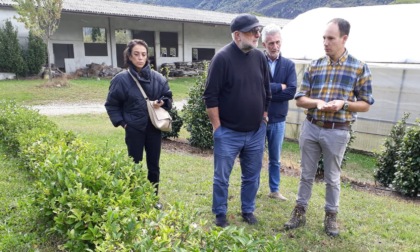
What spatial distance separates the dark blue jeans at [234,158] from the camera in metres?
3.50

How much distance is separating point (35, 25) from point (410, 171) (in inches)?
653

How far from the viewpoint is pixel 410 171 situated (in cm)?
570

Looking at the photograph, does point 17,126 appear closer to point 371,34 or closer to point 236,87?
point 236,87

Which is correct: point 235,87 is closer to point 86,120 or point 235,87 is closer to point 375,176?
point 375,176

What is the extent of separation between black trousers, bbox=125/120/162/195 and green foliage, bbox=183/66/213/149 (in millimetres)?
3760

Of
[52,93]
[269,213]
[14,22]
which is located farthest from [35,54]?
[269,213]

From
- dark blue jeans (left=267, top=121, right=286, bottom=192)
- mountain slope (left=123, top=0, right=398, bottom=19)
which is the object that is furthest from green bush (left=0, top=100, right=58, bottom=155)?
mountain slope (left=123, top=0, right=398, bottom=19)

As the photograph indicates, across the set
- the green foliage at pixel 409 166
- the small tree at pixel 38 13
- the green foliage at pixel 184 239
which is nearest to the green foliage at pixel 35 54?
the small tree at pixel 38 13

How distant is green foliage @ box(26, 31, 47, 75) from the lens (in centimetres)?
1941

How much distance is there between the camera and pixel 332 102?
131 inches

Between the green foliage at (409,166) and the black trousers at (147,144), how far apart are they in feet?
13.6

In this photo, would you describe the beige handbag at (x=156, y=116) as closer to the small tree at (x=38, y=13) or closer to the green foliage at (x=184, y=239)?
the green foliage at (x=184, y=239)

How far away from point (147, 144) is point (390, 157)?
4.61 metres

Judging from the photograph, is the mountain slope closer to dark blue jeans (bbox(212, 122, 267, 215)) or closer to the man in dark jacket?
the man in dark jacket
